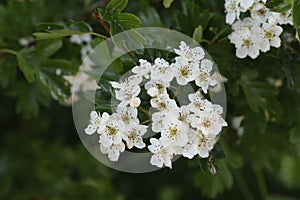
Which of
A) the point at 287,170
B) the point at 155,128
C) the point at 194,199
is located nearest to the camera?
the point at 155,128

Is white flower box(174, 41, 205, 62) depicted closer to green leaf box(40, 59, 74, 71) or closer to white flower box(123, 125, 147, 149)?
white flower box(123, 125, 147, 149)

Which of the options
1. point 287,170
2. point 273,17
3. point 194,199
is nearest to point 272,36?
point 273,17

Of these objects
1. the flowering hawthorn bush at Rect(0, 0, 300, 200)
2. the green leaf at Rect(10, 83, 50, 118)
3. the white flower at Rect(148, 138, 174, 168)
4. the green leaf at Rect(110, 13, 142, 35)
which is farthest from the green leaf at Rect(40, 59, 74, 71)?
the white flower at Rect(148, 138, 174, 168)

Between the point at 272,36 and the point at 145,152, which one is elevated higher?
the point at 272,36

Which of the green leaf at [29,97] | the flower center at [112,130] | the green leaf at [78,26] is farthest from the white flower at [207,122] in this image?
the green leaf at [29,97]

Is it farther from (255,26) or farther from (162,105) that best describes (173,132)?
(255,26)

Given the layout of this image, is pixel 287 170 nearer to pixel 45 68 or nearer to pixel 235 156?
pixel 235 156

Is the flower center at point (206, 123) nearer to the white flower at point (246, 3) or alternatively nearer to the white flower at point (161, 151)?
the white flower at point (161, 151)

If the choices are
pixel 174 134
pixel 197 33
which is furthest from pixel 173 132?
pixel 197 33
